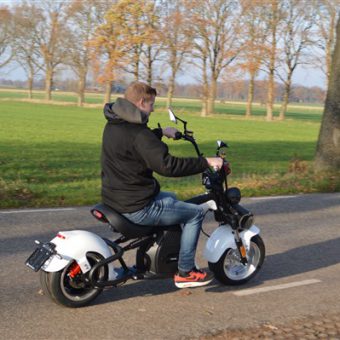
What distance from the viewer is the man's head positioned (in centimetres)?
453

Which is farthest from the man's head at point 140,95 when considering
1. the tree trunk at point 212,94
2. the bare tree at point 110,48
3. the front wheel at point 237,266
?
the tree trunk at point 212,94

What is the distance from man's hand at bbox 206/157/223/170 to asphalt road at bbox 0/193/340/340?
3.95 feet

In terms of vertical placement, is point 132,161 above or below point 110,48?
below

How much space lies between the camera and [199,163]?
457 centimetres

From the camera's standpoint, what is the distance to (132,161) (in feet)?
15.0

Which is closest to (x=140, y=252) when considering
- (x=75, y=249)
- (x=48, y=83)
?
(x=75, y=249)

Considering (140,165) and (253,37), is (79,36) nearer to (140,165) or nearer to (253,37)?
(253,37)

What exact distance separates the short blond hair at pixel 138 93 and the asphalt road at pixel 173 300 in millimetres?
1738

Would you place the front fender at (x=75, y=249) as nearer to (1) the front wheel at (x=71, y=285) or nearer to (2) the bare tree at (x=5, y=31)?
(1) the front wheel at (x=71, y=285)

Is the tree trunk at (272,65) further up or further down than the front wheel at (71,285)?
further up

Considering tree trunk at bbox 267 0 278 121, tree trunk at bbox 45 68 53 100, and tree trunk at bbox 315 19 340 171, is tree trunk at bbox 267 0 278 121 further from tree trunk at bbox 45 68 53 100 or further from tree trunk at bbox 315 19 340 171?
tree trunk at bbox 315 19 340 171

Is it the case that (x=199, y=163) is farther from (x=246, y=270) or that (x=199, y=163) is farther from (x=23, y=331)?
(x=23, y=331)

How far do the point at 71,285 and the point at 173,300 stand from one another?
3.04 ft

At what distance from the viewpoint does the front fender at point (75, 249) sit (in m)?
4.47
